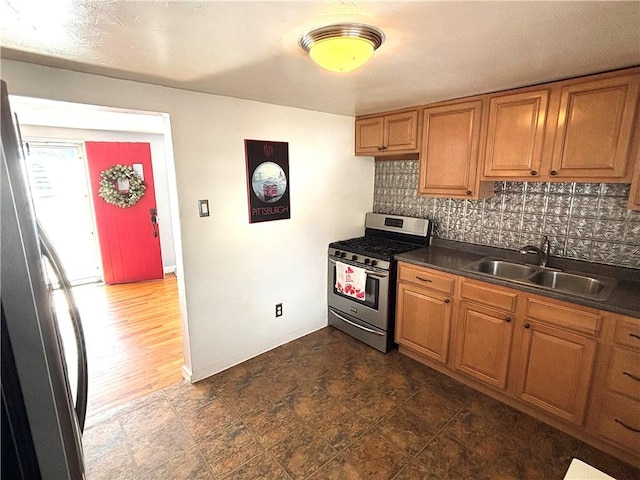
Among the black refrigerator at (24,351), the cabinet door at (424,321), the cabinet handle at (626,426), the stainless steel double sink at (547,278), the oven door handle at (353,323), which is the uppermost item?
the black refrigerator at (24,351)

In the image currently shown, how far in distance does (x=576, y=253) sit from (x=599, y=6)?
5.71 ft

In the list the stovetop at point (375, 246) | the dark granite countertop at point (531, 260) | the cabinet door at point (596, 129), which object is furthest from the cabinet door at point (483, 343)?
the cabinet door at point (596, 129)

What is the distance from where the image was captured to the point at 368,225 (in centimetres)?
363

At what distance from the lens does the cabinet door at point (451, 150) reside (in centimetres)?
250

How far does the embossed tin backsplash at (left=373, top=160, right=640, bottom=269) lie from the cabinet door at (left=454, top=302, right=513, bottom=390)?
722 mm

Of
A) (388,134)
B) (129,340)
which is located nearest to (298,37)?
(388,134)

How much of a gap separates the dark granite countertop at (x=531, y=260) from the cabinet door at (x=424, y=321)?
10.3 inches

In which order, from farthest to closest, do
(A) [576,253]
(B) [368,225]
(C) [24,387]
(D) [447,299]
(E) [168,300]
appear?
(E) [168,300] → (B) [368,225] → (D) [447,299] → (A) [576,253] → (C) [24,387]

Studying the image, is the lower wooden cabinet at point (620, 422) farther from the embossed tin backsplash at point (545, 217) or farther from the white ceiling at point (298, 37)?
the white ceiling at point (298, 37)

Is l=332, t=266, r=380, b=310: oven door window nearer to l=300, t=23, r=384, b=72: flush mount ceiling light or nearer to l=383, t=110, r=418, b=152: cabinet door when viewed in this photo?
l=383, t=110, r=418, b=152: cabinet door

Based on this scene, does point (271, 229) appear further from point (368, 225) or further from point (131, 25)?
point (131, 25)

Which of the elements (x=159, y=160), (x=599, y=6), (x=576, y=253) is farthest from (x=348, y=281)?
(x=159, y=160)

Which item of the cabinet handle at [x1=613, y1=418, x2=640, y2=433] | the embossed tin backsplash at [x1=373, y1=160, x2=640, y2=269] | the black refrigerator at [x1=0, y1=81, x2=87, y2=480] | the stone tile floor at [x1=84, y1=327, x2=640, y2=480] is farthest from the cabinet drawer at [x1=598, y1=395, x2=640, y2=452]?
the black refrigerator at [x1=0, y1=81, x2=87, y2=480]

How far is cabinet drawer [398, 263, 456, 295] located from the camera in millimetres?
2487
